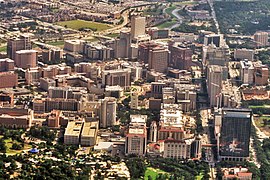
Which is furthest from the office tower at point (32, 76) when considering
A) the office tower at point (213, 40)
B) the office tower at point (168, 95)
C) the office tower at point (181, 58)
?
the office tower at point (213, 40)

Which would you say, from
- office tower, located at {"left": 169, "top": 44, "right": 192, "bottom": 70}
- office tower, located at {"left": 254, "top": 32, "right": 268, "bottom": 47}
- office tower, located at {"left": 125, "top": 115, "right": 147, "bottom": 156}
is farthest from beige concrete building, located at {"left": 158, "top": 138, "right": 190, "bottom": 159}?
office tower, located at {"left": 254, "top": 32, "right": 268, "bottom": 47}

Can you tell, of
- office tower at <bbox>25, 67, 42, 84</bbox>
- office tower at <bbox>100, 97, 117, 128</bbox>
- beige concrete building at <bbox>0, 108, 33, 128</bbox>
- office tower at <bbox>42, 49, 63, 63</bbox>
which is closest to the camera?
beige concrete building at <bbox>0, 108, 33, 128</bbox>

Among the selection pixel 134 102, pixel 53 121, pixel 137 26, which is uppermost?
pixel 137 26

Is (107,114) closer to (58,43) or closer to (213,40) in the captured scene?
(213,40)

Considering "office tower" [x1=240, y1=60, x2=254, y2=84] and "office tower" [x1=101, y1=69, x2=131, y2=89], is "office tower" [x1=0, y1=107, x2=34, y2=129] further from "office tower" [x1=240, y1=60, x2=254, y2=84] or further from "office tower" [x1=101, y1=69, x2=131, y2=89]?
"office tower" [x1=240, y1=60, x2=254, y2=84]

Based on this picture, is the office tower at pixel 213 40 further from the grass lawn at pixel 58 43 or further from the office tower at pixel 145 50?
the grass lawn at pixel 58 43

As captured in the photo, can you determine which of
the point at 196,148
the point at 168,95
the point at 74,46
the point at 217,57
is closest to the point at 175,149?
the point at 196,148

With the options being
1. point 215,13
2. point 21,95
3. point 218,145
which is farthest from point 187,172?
point 215,13
